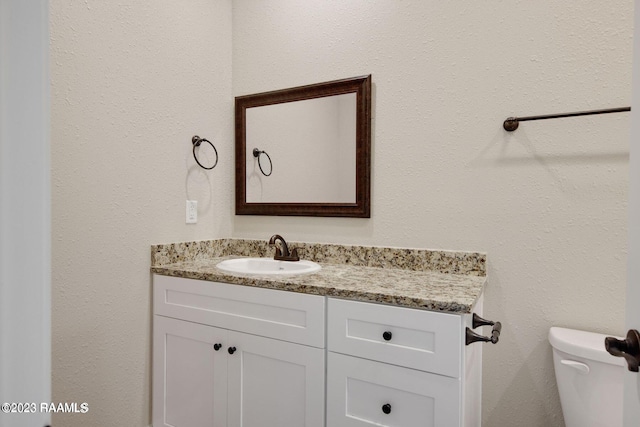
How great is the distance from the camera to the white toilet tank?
1169 mm

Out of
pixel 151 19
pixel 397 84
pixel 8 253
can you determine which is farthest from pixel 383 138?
pixel 8 253

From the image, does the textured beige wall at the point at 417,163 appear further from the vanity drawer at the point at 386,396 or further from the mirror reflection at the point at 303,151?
the vanity drawer at the point at 386,396

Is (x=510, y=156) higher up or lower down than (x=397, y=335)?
higher up

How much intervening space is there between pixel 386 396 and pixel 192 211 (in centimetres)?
130

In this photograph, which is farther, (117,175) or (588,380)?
(117,175)

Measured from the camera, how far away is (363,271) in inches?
64.9

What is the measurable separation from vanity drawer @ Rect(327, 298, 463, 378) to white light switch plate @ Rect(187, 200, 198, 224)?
3.20 ft

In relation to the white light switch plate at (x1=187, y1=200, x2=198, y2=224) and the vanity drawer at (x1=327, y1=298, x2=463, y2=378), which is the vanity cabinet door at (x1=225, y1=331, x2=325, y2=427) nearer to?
the vanity drawer at (x1=327, y1=298, x2=463, y2=378)

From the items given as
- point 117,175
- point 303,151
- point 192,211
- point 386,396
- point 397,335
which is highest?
point 303,151

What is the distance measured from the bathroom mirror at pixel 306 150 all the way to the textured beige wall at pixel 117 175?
26 centimetres

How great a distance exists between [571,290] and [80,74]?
6.87ft

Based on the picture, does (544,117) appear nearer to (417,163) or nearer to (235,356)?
(417,163)

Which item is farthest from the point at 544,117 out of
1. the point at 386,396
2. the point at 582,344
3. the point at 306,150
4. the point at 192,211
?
the point at 192,211

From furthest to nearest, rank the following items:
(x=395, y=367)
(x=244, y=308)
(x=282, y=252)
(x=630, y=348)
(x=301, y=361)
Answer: (x=282, y=252) → (x=244, y=308) → (x=301, y=361) → (x=395, y=367) → (x=630, y=348)
